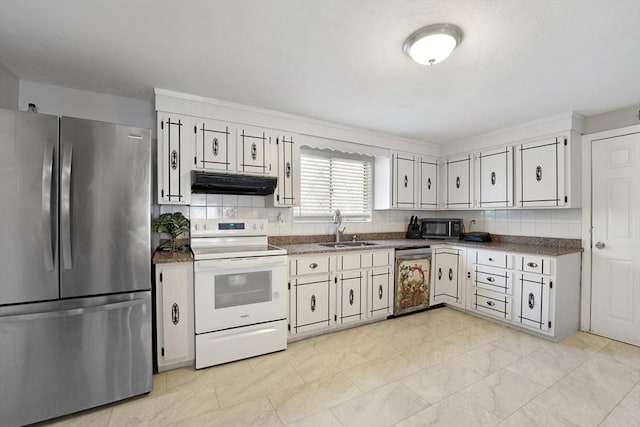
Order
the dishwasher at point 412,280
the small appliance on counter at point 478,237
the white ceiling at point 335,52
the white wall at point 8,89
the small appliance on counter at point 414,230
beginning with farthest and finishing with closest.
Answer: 1. the small appliance on counter at point 414,230
2. the small appliance on counter at point 478,237
3. the dishwasher at point 412,280
4. the white wall at point 8,89
5. the white ceiling at point 335,52

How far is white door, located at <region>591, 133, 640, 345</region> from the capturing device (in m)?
2.76

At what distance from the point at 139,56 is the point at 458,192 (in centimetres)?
395

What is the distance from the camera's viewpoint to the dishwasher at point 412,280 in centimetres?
337

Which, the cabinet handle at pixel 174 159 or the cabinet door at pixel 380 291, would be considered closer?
the cabinet handle at pixel 174 159

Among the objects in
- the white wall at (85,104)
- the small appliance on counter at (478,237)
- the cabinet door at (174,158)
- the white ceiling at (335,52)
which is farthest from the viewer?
the small appliance on counter at (478,237)

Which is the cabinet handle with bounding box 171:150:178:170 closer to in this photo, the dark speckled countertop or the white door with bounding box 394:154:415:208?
the dark speckled countertop

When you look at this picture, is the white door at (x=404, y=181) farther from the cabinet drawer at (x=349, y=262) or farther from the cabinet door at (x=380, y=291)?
the cabinet drawer at (x=349, y=262)

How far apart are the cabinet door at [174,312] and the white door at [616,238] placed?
13.3ft

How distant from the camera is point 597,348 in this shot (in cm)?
266

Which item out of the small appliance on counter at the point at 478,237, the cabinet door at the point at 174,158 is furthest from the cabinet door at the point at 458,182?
the cabinet door at the point at 174,158

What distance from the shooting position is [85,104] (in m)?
2.54

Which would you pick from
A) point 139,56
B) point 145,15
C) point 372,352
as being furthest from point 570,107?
point 139,56

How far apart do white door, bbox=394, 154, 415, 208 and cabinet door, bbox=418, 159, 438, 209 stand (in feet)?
0.52

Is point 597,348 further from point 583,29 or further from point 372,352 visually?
point 583,29
